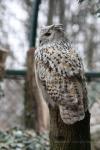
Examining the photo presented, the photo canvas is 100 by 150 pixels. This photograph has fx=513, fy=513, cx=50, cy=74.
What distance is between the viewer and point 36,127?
6.90 metres

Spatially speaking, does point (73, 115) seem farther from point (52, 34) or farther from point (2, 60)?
point (2, 60)

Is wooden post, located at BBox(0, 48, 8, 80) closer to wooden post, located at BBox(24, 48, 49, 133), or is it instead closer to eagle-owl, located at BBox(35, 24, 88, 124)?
wooden post, located at BBox(24, 48, 49, 133)

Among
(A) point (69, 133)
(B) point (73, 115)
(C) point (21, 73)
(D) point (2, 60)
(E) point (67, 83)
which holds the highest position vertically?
(D) point (2, 60)

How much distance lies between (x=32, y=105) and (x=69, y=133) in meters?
3.45

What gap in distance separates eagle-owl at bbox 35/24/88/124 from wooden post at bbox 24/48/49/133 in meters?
3.08

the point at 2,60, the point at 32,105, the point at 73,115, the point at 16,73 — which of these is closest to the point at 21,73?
the point at 16,73

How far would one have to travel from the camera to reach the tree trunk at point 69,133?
3494 millimetres

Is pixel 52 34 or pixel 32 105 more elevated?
pixel 52 34

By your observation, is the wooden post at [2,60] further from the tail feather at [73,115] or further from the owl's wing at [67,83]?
the tail feather at [73,115]

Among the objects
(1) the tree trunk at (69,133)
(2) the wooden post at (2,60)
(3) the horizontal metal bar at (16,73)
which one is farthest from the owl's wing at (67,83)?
(3) the horizontal metal bar at (16,73)

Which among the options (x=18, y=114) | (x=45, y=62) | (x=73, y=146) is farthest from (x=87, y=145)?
(x=18, y=114)

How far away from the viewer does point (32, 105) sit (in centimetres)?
695

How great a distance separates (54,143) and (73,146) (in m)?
0.15

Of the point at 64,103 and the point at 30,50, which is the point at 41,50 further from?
the point at 30,50
